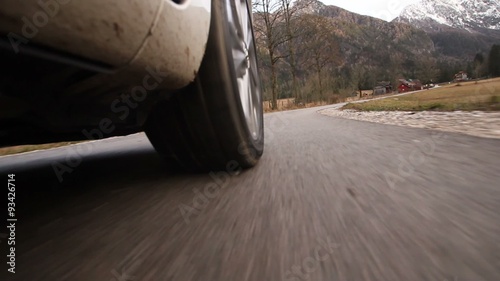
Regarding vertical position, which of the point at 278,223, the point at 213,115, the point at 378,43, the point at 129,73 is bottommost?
the point at 278,223

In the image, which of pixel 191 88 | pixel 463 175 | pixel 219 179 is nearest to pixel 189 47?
pixel 191 88

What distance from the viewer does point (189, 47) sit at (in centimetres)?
104

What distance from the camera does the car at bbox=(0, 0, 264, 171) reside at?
27.8 inches

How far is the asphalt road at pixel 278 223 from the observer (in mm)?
710

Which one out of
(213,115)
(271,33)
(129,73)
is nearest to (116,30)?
(129,73)

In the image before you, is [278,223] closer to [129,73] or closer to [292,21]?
[129,73]

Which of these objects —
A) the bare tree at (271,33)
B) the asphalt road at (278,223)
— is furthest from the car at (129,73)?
the bare tree at (271,33)

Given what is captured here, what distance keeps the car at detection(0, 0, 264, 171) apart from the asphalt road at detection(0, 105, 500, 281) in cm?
28

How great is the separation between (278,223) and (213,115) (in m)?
0.62

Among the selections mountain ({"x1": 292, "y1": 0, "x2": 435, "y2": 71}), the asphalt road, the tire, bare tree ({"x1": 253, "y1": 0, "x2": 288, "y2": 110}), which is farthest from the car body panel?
mountain ({"x1": 292, "y1": 0, "x2": 435, "y2": 71})

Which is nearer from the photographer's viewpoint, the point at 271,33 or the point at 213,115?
the point at 213,115

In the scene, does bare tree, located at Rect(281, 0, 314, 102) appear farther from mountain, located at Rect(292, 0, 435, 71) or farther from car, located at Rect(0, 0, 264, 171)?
mountain, located at Rect(292, 0, 435, 71)

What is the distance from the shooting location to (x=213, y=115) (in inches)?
55.5

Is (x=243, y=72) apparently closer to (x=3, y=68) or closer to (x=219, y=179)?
(x=219, y=179)
